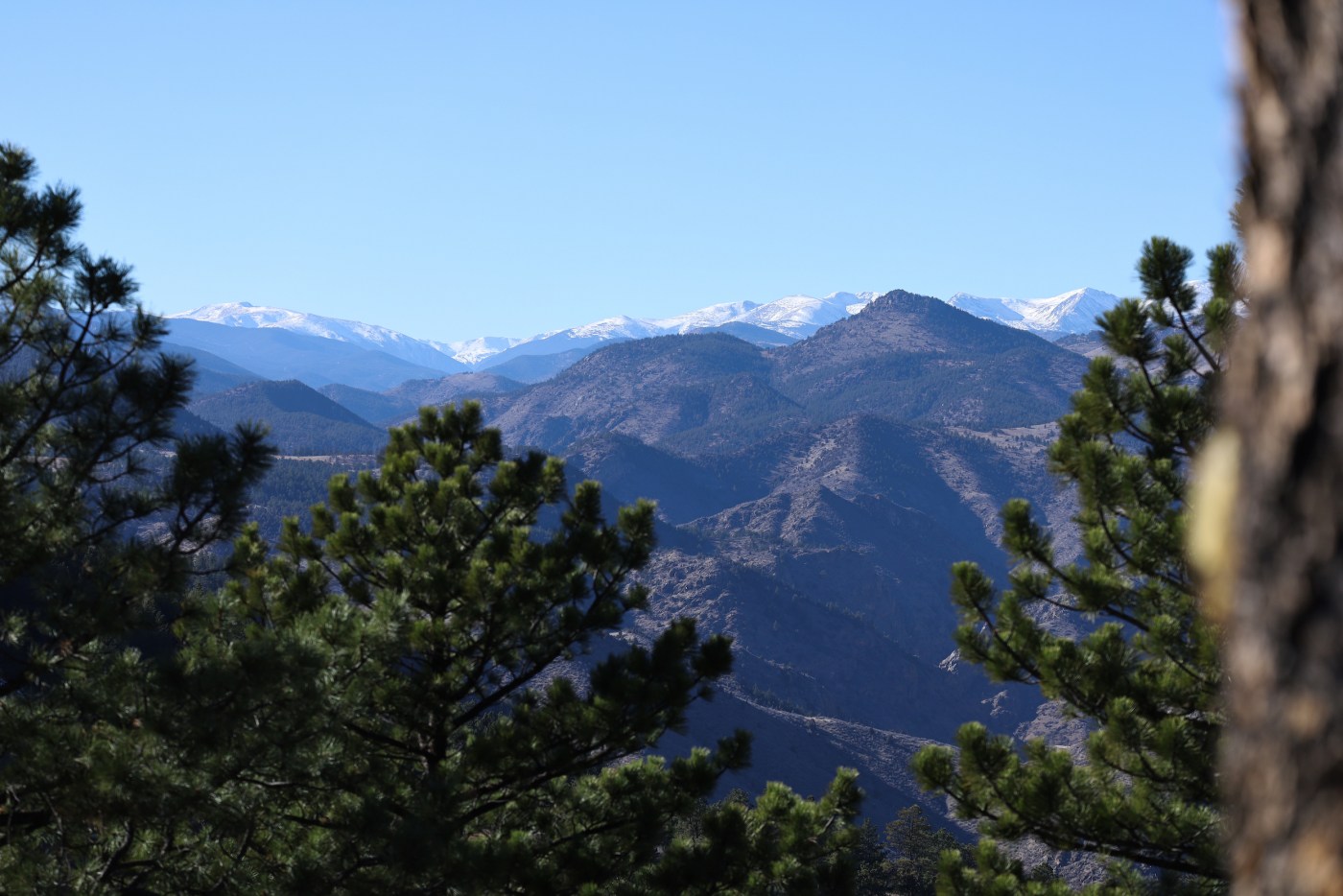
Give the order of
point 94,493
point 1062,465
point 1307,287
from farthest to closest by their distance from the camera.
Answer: point 1062,465
point 94,493
point 1307,287

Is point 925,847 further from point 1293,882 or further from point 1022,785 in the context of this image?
point 1293,882

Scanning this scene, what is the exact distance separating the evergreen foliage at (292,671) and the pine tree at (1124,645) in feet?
12.0

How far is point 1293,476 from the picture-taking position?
1130mm

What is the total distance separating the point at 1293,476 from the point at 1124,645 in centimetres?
893

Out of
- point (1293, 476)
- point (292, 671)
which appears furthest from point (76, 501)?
point (1293, 476)

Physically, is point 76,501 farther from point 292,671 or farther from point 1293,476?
point 1293,476

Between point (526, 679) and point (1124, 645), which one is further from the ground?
point (1124, 645)

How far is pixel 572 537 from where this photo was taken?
12797 millimetres

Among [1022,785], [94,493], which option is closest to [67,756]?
[94,493]

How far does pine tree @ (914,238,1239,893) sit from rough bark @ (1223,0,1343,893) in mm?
7974

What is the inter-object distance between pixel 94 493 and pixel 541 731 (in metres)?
5.63

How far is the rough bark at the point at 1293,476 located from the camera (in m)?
1.11

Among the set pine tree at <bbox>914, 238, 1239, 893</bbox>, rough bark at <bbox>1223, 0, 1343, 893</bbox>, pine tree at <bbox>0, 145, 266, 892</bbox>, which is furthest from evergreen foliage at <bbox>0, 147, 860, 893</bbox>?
rough bark at <bbox>1223, 0, 1343, 893</bbox>

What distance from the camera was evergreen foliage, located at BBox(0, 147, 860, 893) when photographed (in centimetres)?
805
